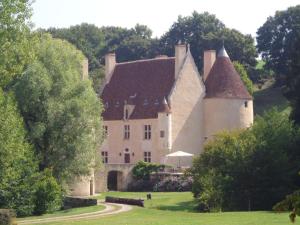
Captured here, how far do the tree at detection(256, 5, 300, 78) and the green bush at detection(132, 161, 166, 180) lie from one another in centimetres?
3615

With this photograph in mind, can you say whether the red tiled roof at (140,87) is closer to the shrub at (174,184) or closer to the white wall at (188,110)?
the white wall at (188,110)

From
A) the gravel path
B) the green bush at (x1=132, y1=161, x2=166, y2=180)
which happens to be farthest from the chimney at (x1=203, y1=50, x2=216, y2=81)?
the gravel path

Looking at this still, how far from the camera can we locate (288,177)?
114 feet

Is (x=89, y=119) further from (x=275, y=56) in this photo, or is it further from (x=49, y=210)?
(x=275, y=56)

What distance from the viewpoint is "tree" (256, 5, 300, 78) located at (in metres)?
82.8

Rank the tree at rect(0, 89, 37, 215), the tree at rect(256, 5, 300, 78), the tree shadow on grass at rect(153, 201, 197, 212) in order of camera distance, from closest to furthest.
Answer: the tree at rect(0, 89, 37, 215), the tree shadow on grass at rect(153, 201, 197, 212), the tree at rect(256, 5, 300, 78)

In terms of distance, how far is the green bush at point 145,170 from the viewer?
4938cm

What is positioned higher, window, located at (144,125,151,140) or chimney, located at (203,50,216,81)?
chimney, located at (203,50,216,81)

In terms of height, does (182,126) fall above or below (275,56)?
below

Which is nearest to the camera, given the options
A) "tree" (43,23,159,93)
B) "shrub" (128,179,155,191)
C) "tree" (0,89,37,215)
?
"tree" (0,89,37,215)

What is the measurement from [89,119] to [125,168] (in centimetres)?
1216

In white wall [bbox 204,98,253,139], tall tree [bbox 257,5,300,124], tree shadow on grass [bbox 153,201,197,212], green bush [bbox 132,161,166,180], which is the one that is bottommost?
tree shadow on grass [bbox 153,201,197,212]

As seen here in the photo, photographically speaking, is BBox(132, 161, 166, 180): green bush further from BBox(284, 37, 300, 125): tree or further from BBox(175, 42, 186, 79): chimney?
BBox(284, 37, 300, 125): tree

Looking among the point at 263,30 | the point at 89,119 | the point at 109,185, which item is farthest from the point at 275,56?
the point at 89,119
